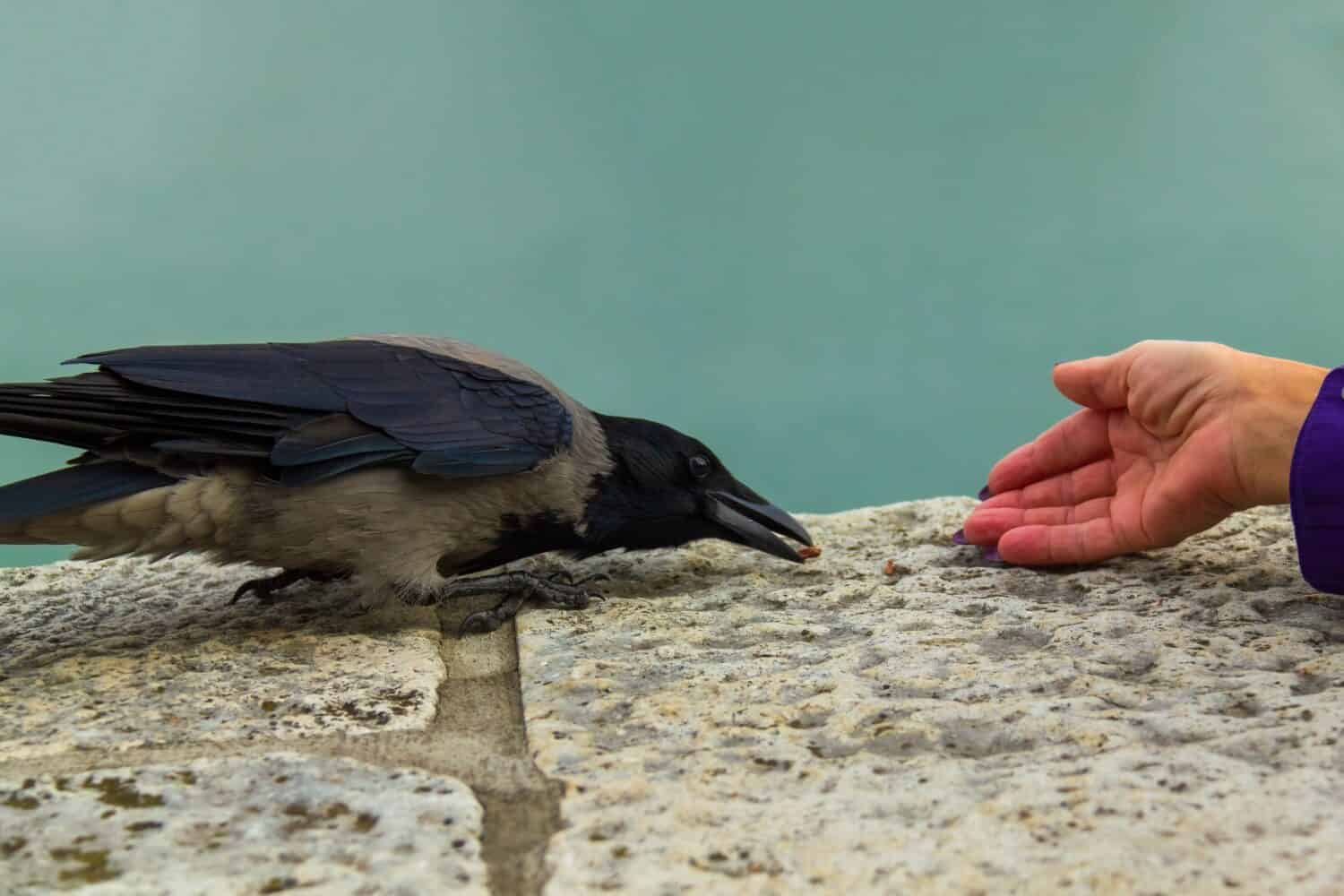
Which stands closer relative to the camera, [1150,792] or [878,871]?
[878,871]

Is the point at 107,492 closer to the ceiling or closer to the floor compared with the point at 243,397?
closer to the floor

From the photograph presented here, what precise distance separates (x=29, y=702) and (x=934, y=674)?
6.20 ft

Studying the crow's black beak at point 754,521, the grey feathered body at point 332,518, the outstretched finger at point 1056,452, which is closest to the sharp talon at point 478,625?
the grey feathered body at point 332,518

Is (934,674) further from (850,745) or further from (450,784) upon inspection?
(450,784)

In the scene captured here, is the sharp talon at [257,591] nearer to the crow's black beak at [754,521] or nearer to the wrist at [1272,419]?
the crow's black beak at [754,521]

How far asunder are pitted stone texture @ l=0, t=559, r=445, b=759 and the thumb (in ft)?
7.16

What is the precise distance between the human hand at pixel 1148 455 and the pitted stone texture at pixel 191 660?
1.99 meters

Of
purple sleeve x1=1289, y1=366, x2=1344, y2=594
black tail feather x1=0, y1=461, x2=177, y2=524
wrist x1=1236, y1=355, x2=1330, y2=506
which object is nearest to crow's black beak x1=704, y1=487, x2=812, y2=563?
wrist x1=1236, y1=355, x2=1330, y2=506

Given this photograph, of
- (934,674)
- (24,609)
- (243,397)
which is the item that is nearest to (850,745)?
(934,674)

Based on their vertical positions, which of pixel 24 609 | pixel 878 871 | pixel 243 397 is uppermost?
pixel 243 397

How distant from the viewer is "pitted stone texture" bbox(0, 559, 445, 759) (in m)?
2.25

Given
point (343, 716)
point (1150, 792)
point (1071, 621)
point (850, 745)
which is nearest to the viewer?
point (1150, 792)

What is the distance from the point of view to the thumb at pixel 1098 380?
144 inches

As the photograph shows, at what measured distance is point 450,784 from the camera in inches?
73.4
